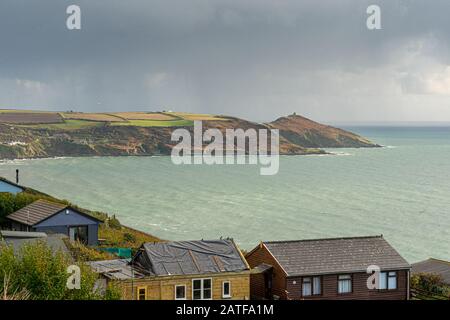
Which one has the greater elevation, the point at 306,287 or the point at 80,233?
the point at 80,233

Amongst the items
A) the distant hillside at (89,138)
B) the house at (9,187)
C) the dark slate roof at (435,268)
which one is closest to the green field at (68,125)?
the distant hillside at (89,138)

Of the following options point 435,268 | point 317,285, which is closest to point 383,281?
point 317,285

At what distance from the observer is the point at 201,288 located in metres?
20.6

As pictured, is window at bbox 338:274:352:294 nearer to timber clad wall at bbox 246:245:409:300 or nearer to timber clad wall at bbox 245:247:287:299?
timber clad wall at bbox 246:245:409:300

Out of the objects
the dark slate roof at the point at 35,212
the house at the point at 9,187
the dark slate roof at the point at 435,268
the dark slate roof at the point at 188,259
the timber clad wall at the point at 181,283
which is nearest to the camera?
the timber clad wall at the point at 181,283

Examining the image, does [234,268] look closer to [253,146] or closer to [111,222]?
[111,222]

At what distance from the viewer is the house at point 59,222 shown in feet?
101

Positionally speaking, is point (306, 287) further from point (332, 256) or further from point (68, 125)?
point (68, 125)

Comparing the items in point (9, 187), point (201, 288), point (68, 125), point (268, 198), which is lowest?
point (268, 198)

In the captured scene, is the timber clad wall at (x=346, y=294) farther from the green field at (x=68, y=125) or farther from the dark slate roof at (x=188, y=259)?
the green field at (x=68, y=125)

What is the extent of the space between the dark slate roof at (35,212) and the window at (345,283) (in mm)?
14907

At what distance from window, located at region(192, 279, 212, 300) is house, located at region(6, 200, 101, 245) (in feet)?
40.4

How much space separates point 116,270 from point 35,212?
12906mm

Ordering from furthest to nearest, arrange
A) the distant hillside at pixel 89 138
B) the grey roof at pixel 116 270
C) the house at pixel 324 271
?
the distant hillside at pixel 89 138, the house at pixel 324 271, the grey roof at pixel 116 270
